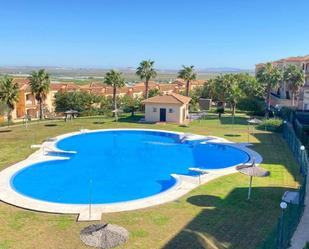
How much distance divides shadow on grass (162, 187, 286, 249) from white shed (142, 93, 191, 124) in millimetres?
24173

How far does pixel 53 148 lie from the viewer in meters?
29.2

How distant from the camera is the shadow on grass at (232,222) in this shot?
13.1 meters

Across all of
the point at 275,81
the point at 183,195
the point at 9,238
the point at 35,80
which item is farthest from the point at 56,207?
the point at 275,81

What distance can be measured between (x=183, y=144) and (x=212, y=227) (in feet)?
61.8

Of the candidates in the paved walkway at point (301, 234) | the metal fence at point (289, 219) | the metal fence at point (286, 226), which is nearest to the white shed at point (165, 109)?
the metal fence at point (289, 219)

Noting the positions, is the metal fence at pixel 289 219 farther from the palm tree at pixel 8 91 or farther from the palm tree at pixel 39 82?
the palm tree at pixel 39 82

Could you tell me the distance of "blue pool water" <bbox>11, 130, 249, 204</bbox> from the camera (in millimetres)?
19894

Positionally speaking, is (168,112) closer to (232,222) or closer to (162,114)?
(162,114)

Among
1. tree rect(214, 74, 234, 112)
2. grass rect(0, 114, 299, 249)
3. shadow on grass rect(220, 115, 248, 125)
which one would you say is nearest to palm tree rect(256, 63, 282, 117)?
shadow on grass rect(220, 115, 248, 125)

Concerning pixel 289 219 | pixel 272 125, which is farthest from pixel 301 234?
pixel 272 125

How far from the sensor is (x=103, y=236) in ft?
41.2

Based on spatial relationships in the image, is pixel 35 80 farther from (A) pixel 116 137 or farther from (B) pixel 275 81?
(B) pixel 275 81

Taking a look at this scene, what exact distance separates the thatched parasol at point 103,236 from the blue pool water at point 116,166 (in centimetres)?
495

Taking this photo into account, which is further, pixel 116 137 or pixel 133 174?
pixel 116 137
